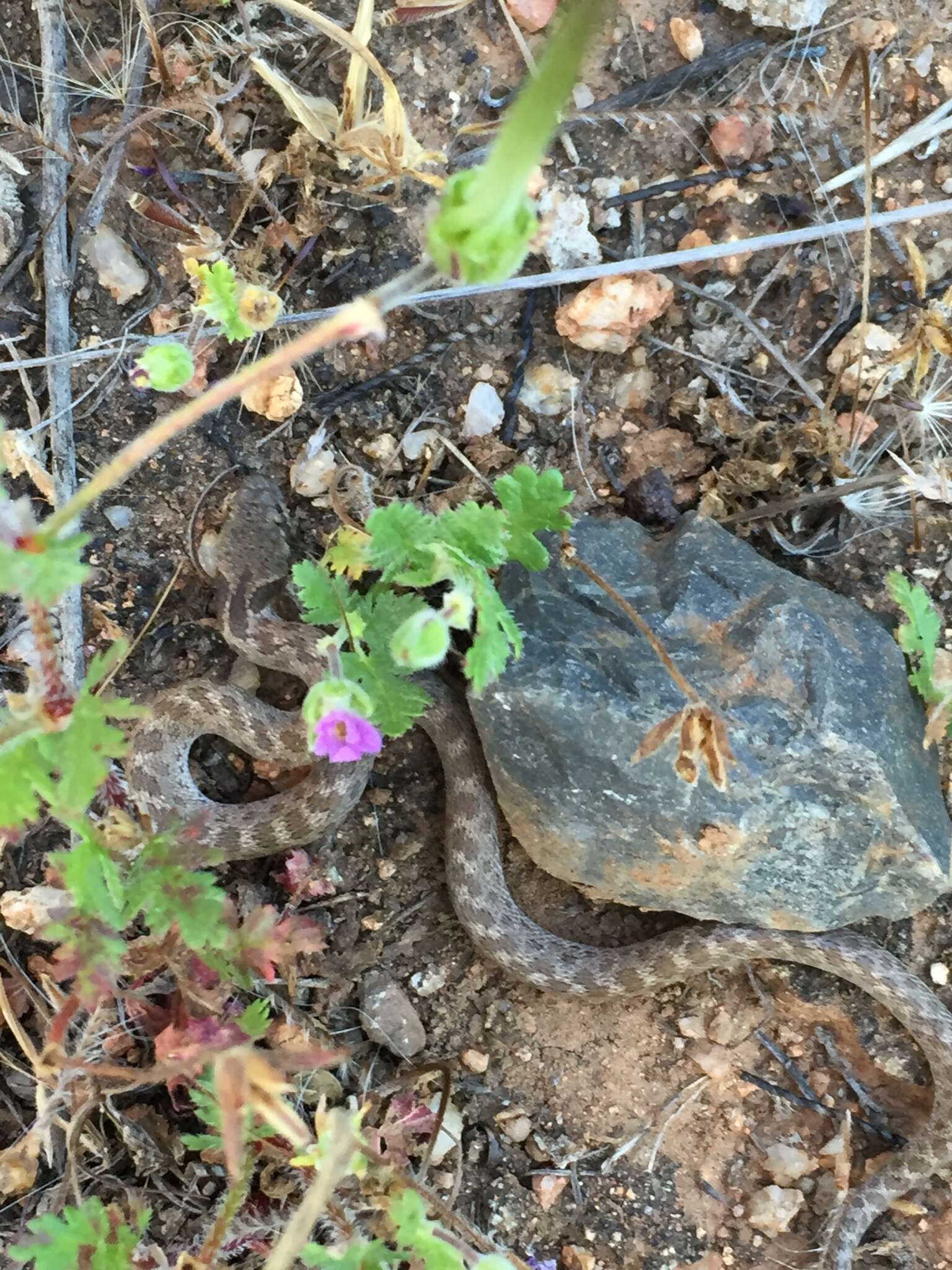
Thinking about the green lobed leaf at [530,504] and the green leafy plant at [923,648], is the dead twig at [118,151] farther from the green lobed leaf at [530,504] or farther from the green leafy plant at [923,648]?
the green leafy plant at [923,648]

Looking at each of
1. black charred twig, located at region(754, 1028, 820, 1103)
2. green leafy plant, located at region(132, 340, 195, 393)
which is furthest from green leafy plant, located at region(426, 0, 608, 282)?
black charred twig, located at region(754, 1028, 820, 1103)

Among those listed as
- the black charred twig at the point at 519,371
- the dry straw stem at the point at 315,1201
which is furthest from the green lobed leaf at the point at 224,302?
the dry straw stem at the point at 315,1201

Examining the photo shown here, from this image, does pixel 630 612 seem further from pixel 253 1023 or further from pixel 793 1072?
pixel 793 1072

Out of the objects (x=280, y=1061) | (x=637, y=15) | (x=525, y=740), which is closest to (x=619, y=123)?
(x=637, y=15)

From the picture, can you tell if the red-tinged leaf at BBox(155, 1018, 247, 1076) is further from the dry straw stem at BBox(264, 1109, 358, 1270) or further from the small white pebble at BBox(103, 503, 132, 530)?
the small white pebble at BBox(103, 503, 132, 530)

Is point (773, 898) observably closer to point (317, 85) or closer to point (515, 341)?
point (515, 341)
